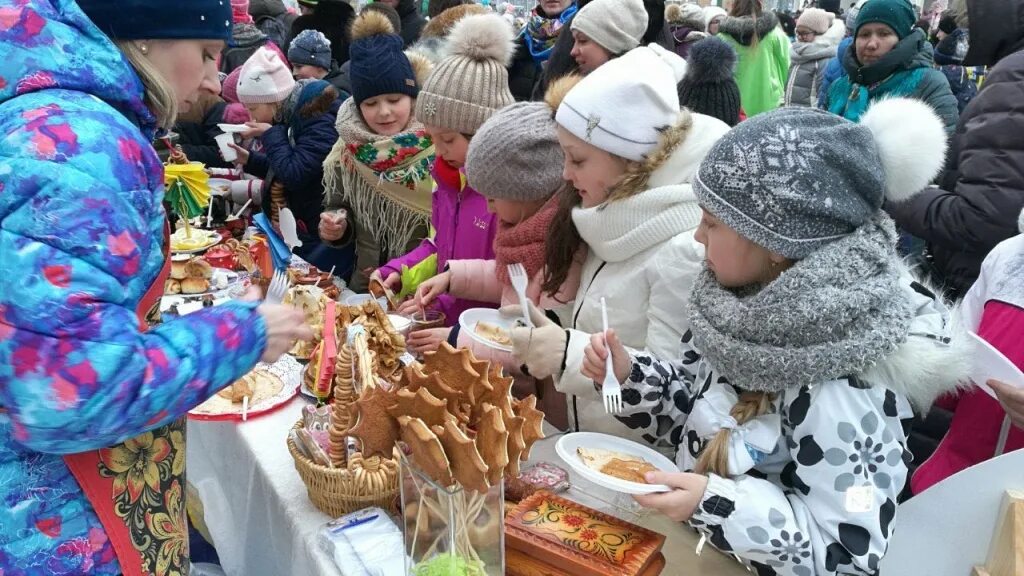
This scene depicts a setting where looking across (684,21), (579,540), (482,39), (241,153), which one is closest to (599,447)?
(579,540)

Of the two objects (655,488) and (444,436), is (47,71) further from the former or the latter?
(655,488)

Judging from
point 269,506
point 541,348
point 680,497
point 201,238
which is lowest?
point 201,238

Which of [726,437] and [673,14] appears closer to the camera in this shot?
[726,437]

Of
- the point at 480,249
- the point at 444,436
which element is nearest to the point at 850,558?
the point at 444,436

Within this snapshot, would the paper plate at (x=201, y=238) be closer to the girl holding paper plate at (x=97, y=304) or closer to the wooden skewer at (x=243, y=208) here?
the wooden skewer at (x=243, y=208)

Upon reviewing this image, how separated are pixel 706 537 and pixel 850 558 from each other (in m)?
0.23

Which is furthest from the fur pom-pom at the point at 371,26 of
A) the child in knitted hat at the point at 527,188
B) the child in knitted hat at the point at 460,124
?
the child in knitted hat at the point at 527,188

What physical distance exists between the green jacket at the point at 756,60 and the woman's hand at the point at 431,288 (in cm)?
356

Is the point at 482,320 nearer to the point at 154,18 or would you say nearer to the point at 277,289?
the point at 277,289

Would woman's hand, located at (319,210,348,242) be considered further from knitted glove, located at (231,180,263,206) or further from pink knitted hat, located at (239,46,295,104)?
pink knitted hat, located at (239,46,295,104)

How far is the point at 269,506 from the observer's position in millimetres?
1545

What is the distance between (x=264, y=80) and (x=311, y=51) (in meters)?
0.67

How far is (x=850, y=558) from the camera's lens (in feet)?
3.53

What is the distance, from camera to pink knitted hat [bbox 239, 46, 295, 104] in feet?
12.6
